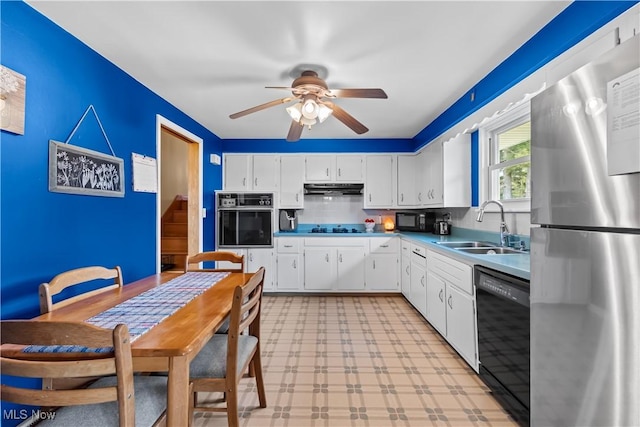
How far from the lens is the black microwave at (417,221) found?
4168mm

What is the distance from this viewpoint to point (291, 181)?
Result: 4.43 metres

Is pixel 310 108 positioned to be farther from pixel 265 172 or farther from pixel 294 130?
pixel 265 172

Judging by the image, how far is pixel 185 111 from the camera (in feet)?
10.6

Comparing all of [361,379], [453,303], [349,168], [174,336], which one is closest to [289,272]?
[349,168]

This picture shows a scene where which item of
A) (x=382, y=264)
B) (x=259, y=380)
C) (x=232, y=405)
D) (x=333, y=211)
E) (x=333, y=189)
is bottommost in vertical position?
(x=259, y=380)

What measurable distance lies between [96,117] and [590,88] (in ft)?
8.77

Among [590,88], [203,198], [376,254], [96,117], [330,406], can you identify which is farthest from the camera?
[376,254]

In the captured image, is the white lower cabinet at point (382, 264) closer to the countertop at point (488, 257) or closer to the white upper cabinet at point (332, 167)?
the countertop at point (488, 257)

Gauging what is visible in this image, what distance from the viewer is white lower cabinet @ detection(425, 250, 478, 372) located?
84.7 inches

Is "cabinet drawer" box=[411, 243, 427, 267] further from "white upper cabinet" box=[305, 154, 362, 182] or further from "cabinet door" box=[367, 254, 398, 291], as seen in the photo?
"white upper cabinet" box=[305, 154, 362, 182]

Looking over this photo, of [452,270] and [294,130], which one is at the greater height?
[294,130]

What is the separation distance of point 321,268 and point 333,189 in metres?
1.23

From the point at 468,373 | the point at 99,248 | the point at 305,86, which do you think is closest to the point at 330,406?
the point at 468,373

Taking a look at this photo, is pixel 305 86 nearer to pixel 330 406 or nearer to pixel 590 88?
pixel 590 88
